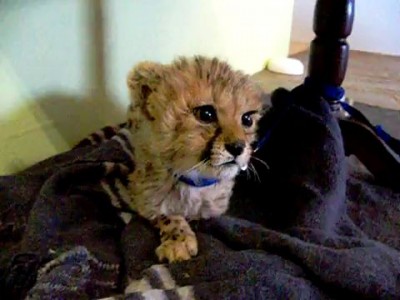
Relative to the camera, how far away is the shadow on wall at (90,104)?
4.39 feet

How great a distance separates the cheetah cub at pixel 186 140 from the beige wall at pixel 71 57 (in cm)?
32

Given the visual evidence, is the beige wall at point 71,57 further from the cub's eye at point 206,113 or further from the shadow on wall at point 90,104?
the cub's eye at point 206,113

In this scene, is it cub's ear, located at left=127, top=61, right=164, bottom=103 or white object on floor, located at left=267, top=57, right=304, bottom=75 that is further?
white object on floor, located at left=267, top=57, right=304, bottom=75

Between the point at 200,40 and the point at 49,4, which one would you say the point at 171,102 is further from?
the point at 200,40

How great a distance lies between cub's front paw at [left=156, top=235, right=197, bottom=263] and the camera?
92 cm

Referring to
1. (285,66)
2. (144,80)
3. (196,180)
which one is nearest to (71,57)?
(144,80)

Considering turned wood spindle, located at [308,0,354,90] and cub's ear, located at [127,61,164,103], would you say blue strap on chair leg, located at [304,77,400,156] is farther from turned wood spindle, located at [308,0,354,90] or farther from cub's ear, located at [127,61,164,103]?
cub's ear, located at [127,61,164,103]

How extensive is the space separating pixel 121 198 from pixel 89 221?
0.06 m

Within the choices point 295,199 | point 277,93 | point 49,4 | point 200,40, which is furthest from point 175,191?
point 200,40

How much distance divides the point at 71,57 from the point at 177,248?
586mm

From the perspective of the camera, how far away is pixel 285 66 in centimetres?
220

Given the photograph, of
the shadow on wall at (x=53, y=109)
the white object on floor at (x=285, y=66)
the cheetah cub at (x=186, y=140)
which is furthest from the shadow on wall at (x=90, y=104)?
the white object on floor at (x=285, y=66)

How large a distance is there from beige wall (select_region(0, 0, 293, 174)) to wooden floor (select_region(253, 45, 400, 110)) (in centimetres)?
44

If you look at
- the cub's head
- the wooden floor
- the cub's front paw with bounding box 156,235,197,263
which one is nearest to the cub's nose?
the cub's head
